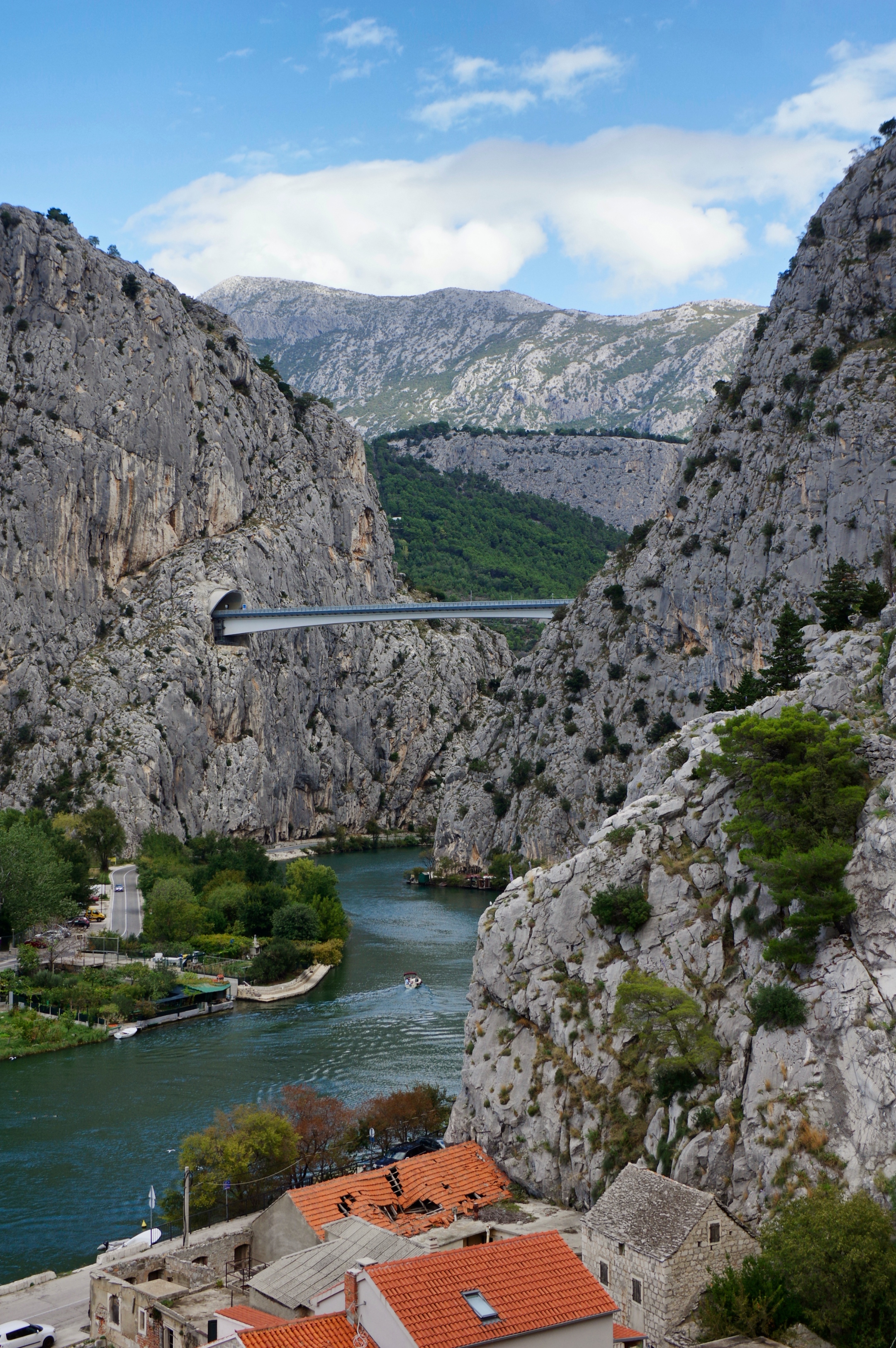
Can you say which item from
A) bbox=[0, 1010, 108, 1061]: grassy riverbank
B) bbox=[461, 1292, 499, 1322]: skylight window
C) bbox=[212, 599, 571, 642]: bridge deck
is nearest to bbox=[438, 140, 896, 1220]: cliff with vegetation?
bbox=[461, 1292, 499, 1322]: skylight window

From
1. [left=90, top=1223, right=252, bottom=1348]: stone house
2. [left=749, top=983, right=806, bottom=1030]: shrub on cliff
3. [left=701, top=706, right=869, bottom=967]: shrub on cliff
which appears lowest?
[left=90, top=1223, right=252, bottom=1348]: stone house

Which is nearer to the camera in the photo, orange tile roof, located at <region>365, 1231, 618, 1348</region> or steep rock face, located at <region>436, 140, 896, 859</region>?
orange tile roof, located at <region>365, 1231, 618, 1348</region>

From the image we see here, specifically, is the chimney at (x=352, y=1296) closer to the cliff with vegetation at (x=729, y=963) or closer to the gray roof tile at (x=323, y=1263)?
the gray roof tile at (x=323, y=1263)

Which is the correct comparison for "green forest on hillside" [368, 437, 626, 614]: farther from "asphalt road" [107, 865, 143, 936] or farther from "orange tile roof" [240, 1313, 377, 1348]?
"orange tile roof" [240, 1313, 377, 1348]

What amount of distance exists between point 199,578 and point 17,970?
51.3 meters

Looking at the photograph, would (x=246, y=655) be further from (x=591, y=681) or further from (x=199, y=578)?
(x=591, y=681)

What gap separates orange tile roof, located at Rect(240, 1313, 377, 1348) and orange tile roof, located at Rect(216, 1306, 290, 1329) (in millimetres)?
1350

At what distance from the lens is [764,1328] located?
68.3 feet

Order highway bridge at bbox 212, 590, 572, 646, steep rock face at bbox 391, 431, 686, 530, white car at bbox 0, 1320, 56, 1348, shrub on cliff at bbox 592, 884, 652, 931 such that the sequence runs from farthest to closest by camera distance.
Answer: steep rock face at bbox 391, 431, 686, 530, highway bridge at bbox 212, 590, 572, 646, shrub on cliff at bbox 592, 884, 652, 931, white car at bbox 0, 1320, 56, 1348

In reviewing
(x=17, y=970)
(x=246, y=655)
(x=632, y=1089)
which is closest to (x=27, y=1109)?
(x=17, y=970)

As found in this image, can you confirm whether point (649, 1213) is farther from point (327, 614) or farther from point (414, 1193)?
point (327, 614)

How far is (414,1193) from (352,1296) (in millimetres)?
9091

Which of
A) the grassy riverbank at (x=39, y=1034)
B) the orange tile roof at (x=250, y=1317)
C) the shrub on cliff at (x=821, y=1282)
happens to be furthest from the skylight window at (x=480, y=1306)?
the grassy riverbank at (x=39, y=1034)

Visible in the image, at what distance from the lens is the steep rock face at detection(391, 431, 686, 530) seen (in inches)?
7372
